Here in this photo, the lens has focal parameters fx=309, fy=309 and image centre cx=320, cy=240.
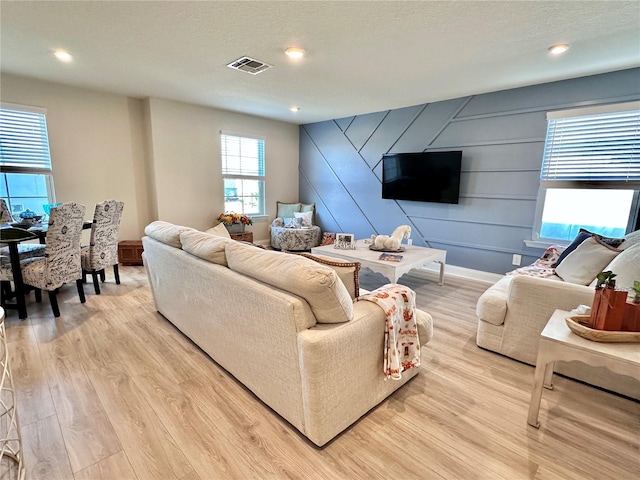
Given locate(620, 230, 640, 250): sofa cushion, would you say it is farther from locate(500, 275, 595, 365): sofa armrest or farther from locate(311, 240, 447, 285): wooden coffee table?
locate(311, 240, 447, 285): wooden coffee table

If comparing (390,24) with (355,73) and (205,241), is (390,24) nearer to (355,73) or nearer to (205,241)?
(355,73)

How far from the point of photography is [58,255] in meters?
2.76

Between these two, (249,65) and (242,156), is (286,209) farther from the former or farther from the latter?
(249,65)

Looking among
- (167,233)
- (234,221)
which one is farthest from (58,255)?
(234,221)

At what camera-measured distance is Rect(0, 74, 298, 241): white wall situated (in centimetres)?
399

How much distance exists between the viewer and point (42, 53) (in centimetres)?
293

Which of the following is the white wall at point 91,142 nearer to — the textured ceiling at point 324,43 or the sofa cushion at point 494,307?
the textured ceiling at point 324,43

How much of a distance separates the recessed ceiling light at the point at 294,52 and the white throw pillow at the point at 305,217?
11.0 feet

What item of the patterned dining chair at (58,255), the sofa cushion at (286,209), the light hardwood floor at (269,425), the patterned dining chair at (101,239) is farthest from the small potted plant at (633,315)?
the sofa cushion at (286,209)

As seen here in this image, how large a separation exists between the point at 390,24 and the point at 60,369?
3.33 meters

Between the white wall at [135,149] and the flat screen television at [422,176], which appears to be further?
the flat screen television at [422,176]

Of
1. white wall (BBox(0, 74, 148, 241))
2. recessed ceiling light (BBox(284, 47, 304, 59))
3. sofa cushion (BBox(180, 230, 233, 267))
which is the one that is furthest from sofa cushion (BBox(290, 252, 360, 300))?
white wall (BBox(0, 74, 148, 241))

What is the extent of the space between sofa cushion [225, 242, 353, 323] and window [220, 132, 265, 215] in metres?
4.28

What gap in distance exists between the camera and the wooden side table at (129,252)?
4.50m
